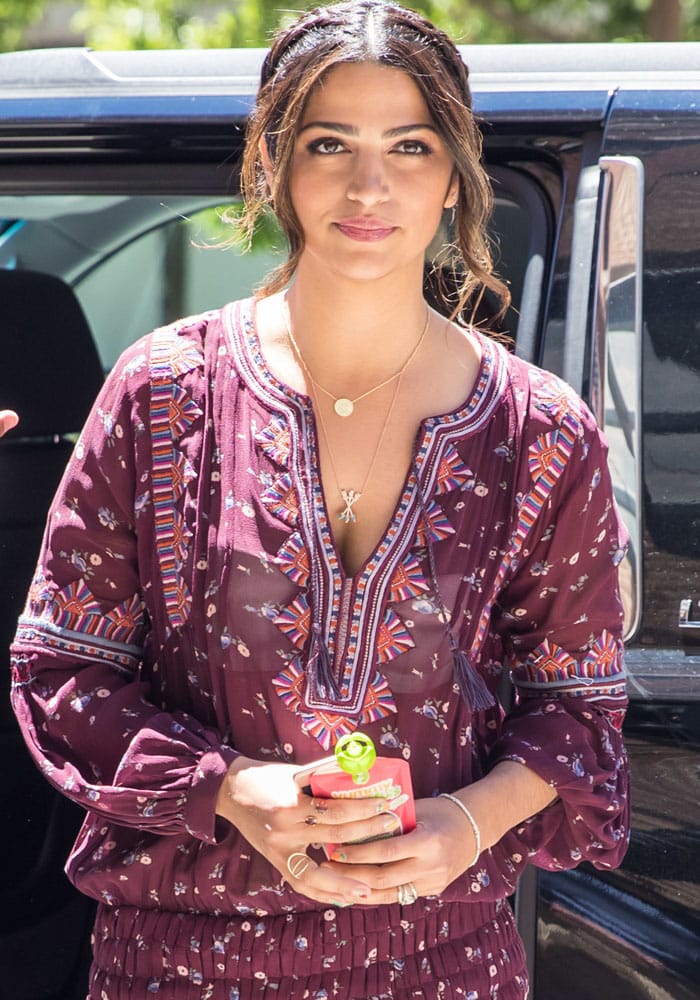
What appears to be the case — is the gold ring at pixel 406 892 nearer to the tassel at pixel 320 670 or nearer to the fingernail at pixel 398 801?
the fingernail at pixel 398 801

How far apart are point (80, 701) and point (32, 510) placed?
1073 mm

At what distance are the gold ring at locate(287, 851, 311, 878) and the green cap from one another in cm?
16

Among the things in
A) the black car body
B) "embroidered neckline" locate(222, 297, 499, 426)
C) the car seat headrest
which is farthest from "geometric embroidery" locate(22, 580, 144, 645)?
the car seat headrest

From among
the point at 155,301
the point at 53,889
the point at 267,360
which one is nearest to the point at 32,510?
the point at 53,889

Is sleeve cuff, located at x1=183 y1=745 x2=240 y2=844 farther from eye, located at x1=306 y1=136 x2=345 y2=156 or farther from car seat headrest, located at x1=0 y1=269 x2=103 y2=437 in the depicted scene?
car seat headrest, located at x1=0 y1=269 x2=103 y2=437

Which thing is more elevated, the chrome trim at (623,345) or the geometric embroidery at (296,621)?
the chrome trim at (623,345)

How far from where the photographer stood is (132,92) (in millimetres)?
2148

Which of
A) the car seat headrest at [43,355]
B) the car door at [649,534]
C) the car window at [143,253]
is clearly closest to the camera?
the car door at [649,534]

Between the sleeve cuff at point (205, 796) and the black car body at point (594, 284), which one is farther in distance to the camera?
the black car body at point (594, 284)

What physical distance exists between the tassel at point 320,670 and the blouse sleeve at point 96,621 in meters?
0.13

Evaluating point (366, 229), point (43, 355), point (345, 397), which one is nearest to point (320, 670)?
point (345, 397)

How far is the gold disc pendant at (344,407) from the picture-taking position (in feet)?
5.80

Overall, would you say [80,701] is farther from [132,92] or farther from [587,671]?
[132,92]

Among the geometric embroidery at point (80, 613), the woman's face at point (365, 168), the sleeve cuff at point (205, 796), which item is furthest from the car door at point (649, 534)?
the geometric embroidery at point (80, 613)
